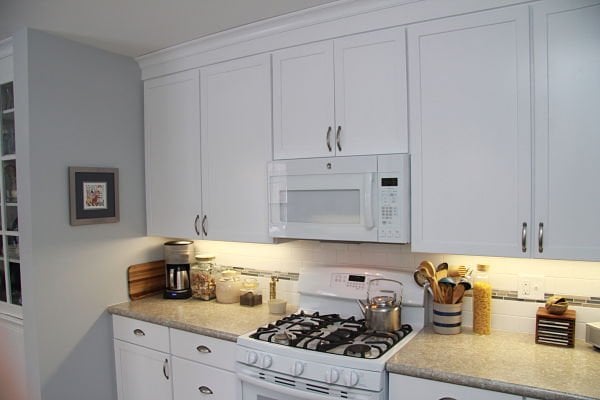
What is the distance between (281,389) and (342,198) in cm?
93

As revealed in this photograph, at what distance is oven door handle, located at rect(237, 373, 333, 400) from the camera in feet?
6.16

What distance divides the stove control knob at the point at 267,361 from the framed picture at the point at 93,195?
144 centimetres

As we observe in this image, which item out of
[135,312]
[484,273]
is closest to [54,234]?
[135,312]

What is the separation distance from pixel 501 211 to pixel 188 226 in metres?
1.86

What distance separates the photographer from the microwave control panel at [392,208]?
2.04m

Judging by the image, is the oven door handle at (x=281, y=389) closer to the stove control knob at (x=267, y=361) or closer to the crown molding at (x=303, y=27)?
the stove control knob at (x=267, y=361)

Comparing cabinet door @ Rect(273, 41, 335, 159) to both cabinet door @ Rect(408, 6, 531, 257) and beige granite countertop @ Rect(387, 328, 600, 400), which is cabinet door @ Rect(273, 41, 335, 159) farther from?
beige granite countertop @ Rect(387, 328, 600, 400)

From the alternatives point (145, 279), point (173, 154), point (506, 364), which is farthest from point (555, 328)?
point (145, 279)

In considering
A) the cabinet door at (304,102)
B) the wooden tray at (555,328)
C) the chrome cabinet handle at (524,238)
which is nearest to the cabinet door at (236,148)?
the cabinet door at (304,102)

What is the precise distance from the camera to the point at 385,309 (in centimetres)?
211

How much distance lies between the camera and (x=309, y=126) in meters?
2.32

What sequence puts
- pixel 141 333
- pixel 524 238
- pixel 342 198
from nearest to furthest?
pixel 524 238 → pixel 342 198 → pixel 141 333

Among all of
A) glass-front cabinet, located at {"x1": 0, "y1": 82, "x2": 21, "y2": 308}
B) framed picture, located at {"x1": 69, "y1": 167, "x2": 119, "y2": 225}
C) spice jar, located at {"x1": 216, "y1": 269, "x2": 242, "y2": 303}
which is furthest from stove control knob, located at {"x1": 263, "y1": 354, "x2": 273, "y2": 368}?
glass-front cabinet, located at {"x1": 0, "y1": 82, "x2": 21, "y2": 308}

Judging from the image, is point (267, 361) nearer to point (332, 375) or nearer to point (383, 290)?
point (332, 375)
